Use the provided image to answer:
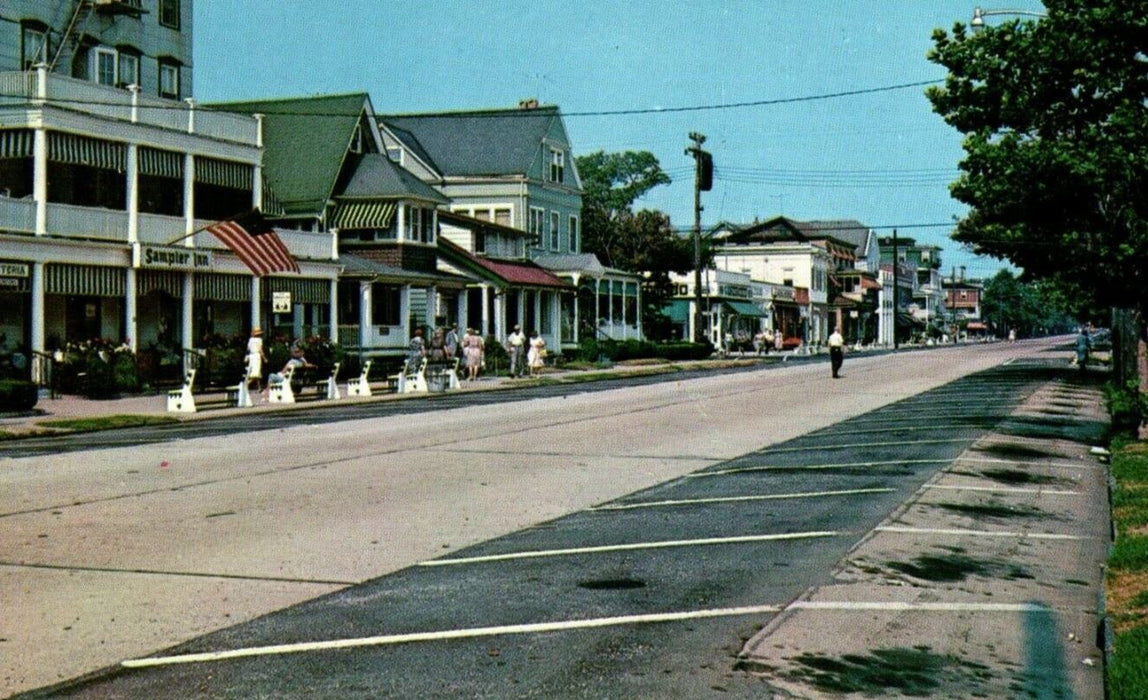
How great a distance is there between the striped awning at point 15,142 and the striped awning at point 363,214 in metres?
16.4

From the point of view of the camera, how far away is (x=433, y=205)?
5056 centimetres

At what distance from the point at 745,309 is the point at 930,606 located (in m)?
88.4

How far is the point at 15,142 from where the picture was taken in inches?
1271

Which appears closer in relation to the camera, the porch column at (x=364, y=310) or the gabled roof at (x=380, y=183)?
the porch column at (x=364, y=310)

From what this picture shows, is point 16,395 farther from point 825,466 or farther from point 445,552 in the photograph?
point 445,552

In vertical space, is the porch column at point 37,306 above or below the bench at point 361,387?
above

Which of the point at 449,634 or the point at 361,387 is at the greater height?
the point at 361,387

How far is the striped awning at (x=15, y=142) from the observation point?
106 feet

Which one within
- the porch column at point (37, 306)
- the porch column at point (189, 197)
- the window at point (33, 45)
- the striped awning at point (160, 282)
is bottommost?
the porch column at point (37, 306)

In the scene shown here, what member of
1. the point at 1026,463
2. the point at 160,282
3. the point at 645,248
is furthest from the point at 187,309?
the point at 645,248

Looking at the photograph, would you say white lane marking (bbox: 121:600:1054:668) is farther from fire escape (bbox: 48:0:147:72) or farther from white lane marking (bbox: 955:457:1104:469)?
fire escape (bbox: 48:0:147:72)

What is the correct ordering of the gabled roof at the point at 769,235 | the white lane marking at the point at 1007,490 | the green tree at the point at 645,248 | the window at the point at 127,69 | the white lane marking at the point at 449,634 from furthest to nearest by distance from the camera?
1. the gabled roof at the point at 769,235
2. the green tree at the point at 645,248
3. the window at the point at 127,69
4. the white lane marking at the point at 1007,490
5. the white lane marking at the point at 449,634

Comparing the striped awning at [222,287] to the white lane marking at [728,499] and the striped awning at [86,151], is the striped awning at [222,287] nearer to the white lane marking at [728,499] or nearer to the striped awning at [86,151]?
the striped awning at [86,151]

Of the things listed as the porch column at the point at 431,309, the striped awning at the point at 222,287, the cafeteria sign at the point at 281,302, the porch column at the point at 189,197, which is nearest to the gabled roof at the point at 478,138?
the porch column at the point at 431,309
